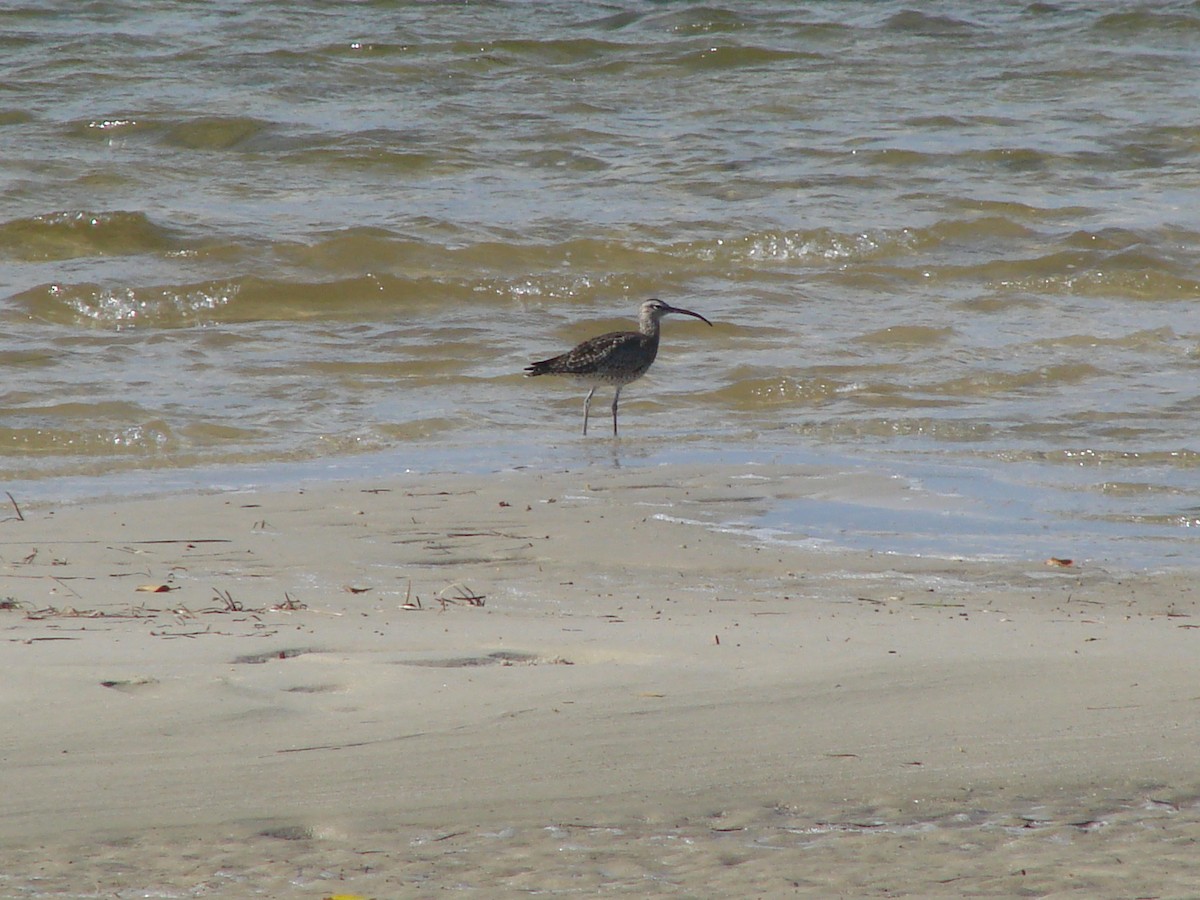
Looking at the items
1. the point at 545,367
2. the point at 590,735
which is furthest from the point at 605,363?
Answer: the point at 590,735

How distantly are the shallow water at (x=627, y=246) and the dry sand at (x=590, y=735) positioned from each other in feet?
4.89

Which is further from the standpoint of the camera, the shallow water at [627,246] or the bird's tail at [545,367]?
the bird's tail at [545,367]

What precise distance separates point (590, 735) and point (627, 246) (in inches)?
388

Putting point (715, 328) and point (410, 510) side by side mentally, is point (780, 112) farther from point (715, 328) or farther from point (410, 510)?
point (410, 510)

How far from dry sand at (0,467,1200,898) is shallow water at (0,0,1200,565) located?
4.89 ft

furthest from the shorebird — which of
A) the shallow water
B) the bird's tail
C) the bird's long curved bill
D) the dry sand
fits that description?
the dry sand

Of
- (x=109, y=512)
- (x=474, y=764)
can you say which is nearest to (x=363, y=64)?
(x=109, y=512)

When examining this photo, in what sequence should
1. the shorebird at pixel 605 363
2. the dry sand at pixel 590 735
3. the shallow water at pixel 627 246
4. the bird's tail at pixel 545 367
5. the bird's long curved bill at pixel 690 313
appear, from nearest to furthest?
the dry sand at pixel 590 735, the shallow water at pixel 627 246, the shorebird at pixel 605 363, the bird's tail at pixel 545 367, the bird's long curved bill at pixel 690 313

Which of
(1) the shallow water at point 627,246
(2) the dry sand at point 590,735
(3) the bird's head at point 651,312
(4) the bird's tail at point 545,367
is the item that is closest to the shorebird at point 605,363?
(4) the bird's tail at point 545,367

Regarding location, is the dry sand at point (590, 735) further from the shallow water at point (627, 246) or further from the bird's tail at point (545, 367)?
the bird's tail at point (545, 367)

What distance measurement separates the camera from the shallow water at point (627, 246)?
310 inches

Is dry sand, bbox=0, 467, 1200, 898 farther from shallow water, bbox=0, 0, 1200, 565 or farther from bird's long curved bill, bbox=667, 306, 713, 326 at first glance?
bird's long curved bill, bbox=667, 306, 713, 326

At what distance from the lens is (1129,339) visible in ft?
34.4

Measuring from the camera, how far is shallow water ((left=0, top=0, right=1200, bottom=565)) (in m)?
7.86
